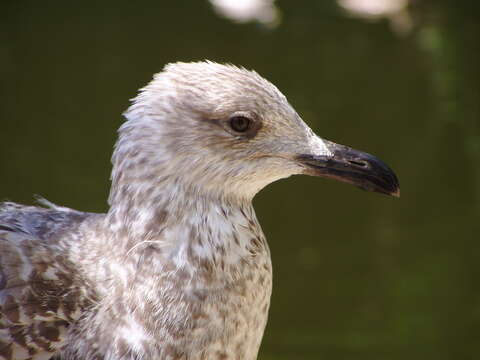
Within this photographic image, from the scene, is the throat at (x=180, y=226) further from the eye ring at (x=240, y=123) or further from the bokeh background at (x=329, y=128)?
the bokeh background at (x=329, y=128)

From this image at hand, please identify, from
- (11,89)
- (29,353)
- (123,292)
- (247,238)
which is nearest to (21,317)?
(29,353)

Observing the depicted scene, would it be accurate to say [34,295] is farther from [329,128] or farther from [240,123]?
[329,128]

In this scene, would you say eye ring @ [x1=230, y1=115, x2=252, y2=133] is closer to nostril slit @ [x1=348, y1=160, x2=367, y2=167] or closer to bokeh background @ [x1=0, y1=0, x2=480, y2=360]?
nostril slit @ [x1=348, y1=160, x2=367, y2=167]

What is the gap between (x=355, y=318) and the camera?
14.7ft

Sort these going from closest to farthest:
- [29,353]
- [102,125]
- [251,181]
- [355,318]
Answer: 1. [29,353]
2. [251,181]
3. [355,318]
4. [102,125]

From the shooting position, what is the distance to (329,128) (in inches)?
231

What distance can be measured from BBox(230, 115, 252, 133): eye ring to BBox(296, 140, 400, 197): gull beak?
21 cm

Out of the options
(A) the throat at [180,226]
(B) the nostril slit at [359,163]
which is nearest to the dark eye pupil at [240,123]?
(A) the throat at [180,226]

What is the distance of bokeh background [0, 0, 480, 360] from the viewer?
4.54 m

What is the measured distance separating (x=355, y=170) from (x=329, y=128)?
3642mm

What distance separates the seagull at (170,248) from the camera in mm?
2088

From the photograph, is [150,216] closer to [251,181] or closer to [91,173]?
[251,181]

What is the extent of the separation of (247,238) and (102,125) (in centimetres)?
388

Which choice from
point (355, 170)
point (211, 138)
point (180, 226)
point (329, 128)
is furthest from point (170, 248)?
point (329, 128)
